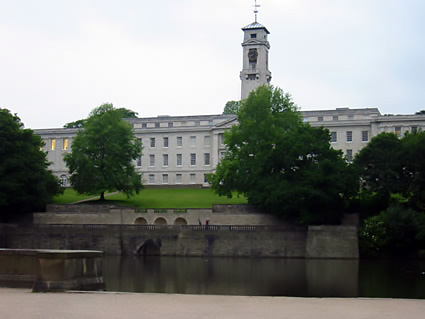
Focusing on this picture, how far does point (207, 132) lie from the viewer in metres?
104

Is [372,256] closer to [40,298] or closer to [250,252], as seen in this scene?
[250,252]

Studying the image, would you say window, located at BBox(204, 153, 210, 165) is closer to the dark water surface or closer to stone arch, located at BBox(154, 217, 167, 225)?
stone arch, located at BBox(154, 217, 167, 225)

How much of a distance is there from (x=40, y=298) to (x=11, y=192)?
4630 centimetres

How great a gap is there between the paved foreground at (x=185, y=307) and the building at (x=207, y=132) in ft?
266

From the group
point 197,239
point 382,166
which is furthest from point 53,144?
point 382,166

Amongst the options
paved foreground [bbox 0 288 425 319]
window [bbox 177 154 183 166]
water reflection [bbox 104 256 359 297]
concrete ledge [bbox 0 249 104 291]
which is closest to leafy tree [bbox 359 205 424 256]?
water reflection [bbox 104 256 359 297]

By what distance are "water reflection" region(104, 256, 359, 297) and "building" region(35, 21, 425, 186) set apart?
5499 centimetres

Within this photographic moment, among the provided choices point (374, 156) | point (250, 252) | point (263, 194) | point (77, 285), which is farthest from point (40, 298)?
point (374, 156)

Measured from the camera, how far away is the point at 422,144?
55781mm

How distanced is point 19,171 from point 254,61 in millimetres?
48861

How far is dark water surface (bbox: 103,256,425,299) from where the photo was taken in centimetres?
2647

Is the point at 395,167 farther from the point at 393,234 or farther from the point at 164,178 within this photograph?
the point at 164,178

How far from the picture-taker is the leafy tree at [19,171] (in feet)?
197

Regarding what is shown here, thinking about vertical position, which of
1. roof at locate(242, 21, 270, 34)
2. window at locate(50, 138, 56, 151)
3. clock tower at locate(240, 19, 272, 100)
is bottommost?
window at locate(50, 138, 56, 151)
